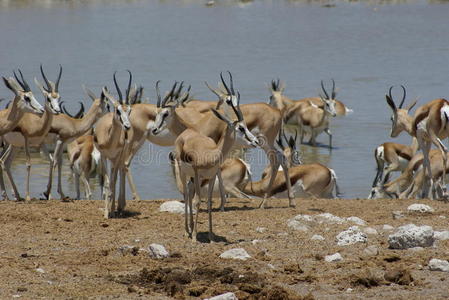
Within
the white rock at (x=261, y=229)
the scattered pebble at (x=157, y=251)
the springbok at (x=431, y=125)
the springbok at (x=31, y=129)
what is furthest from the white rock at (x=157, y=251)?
the springbok at (x=431, y=125)

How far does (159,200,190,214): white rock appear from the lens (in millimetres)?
10328

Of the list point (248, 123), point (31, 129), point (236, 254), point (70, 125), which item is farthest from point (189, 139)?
point (70, 125)

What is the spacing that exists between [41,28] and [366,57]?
1818cm

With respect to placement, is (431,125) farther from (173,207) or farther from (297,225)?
(173,207)

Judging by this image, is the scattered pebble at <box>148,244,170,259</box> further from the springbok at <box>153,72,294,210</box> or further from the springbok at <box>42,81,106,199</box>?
the springbok at <box>42,81,106,199</box>

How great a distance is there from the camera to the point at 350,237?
8.49 meters

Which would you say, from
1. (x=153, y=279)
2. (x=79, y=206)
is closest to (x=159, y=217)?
(x=79, y=206)

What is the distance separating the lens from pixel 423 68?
1124 inches

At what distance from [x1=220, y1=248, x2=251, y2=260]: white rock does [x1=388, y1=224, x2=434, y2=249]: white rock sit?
1394mm

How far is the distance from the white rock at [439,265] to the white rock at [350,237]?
114 cm

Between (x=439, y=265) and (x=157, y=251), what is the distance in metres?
2.43

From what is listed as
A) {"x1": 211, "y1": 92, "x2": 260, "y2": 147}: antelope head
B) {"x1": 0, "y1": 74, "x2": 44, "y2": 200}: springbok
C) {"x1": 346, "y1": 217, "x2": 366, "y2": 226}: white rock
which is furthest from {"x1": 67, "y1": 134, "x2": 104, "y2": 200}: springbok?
{"x1": 346, "y1": 217, "x2": 366, "y2": 226}: white rock

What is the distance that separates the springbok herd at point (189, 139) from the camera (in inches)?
391

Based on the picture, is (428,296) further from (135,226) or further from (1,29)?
(1,29)
